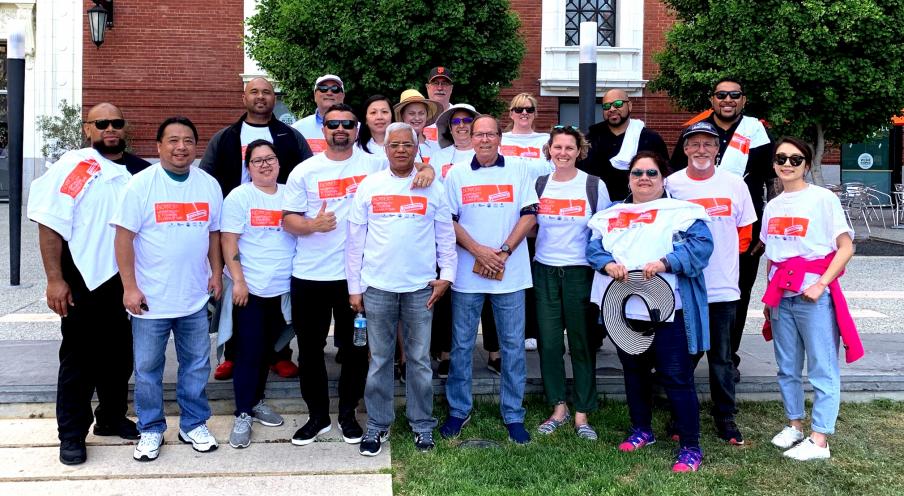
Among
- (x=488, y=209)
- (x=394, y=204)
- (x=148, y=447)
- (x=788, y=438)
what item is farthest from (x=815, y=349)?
(x=148, y=447)

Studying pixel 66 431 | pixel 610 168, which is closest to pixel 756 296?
pixel 610 168

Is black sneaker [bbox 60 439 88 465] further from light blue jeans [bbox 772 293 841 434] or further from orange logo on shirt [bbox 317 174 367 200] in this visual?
light blue jeans [bbox 772 293 841 434]

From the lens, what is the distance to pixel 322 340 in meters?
4.69

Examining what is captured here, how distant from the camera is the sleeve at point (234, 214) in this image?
455cm

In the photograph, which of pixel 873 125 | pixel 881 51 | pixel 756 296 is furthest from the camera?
pixel 873 125

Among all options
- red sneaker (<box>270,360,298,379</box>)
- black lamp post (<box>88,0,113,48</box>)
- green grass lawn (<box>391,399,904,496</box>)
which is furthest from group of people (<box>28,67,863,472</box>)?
black lamp post (<box>88,0,113,48</box>)

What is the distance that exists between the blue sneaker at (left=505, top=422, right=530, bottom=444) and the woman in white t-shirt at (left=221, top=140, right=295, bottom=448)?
1534 millimetres

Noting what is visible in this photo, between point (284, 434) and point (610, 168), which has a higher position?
point (610, 168)

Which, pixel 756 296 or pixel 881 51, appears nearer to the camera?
pixel 756 296

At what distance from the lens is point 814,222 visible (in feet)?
14.4

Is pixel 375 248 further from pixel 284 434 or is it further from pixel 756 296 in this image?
pixel 756 296

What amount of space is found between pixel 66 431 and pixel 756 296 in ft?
25.3

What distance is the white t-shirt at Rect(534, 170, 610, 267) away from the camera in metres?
4.72

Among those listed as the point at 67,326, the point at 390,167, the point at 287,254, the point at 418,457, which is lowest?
the point at 418,457
